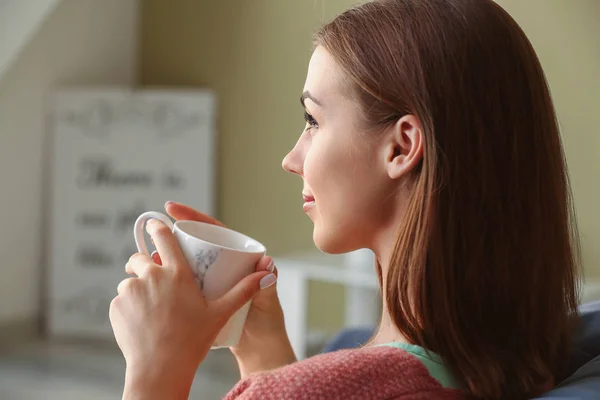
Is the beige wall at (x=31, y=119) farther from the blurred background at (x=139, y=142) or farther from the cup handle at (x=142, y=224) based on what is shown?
the cup handle at (x=142, y=224)

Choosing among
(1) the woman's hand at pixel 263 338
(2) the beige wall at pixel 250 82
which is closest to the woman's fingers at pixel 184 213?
(1) the woman's hand at pixel 263 338

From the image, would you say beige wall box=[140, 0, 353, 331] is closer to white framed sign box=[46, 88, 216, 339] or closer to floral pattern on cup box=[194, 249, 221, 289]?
white framed sign box=[46, 88, 216, 339]

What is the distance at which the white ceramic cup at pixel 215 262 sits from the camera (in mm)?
884

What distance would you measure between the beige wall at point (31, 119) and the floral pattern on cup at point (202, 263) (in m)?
3.09

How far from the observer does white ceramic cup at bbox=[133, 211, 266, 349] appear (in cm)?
88

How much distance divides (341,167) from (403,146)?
0.07 metres

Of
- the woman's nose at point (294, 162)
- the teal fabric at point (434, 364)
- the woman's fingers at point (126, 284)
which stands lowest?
the teal fabric at point (434, 364)

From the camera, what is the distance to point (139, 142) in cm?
388

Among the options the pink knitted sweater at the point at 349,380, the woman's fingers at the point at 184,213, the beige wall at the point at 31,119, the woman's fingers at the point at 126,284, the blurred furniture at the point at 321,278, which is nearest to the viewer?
the pink knitted sweater at the point at 349,380

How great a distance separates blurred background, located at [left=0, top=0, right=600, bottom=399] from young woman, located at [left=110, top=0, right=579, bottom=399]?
8.34 ft

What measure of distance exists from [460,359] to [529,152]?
0.67 feet

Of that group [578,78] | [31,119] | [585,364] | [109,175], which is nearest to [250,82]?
[109,175]

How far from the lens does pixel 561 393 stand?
78 cm

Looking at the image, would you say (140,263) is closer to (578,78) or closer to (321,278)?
(321,278)
